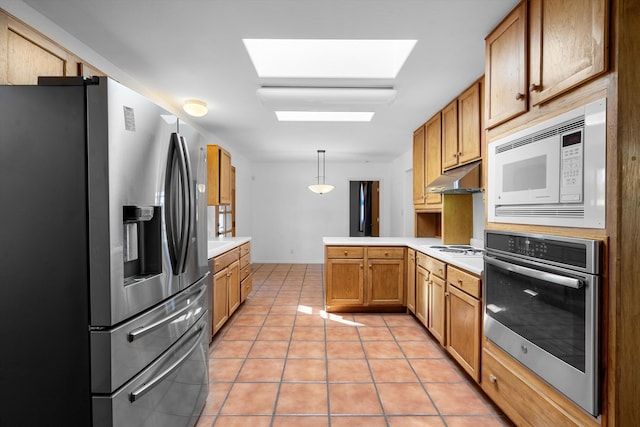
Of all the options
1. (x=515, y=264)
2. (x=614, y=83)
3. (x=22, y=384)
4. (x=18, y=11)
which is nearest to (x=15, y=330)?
(x=22, y=384)

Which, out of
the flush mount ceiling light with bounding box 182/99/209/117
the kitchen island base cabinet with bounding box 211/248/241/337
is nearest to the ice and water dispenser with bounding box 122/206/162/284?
the kitchen island base cabinet with bounding box 211/248/241/337

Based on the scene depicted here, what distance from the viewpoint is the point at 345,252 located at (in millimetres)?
3920

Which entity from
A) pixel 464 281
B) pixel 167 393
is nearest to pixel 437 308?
pixel 464 281

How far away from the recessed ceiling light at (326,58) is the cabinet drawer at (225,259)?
1750 millimetres

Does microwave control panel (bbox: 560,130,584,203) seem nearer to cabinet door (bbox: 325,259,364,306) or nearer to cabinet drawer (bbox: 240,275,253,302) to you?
cabinet door (bbox: 325,259,364,306)

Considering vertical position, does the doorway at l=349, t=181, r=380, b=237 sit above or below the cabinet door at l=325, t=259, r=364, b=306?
above

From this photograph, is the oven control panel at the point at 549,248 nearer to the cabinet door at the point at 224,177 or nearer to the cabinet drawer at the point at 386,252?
the cabinet drawer at the point at 386,252

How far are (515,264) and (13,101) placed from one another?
91.5 inches

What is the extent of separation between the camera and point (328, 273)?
3932mm

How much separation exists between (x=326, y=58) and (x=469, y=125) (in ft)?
4.66

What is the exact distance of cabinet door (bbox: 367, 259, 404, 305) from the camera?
3.88 metres

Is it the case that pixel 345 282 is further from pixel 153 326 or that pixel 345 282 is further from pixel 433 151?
pixel 153 326

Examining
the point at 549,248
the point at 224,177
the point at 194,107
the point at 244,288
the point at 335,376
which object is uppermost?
the point at 194,107

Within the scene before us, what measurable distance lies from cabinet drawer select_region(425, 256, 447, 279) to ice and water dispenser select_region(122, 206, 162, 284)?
2221 mm
